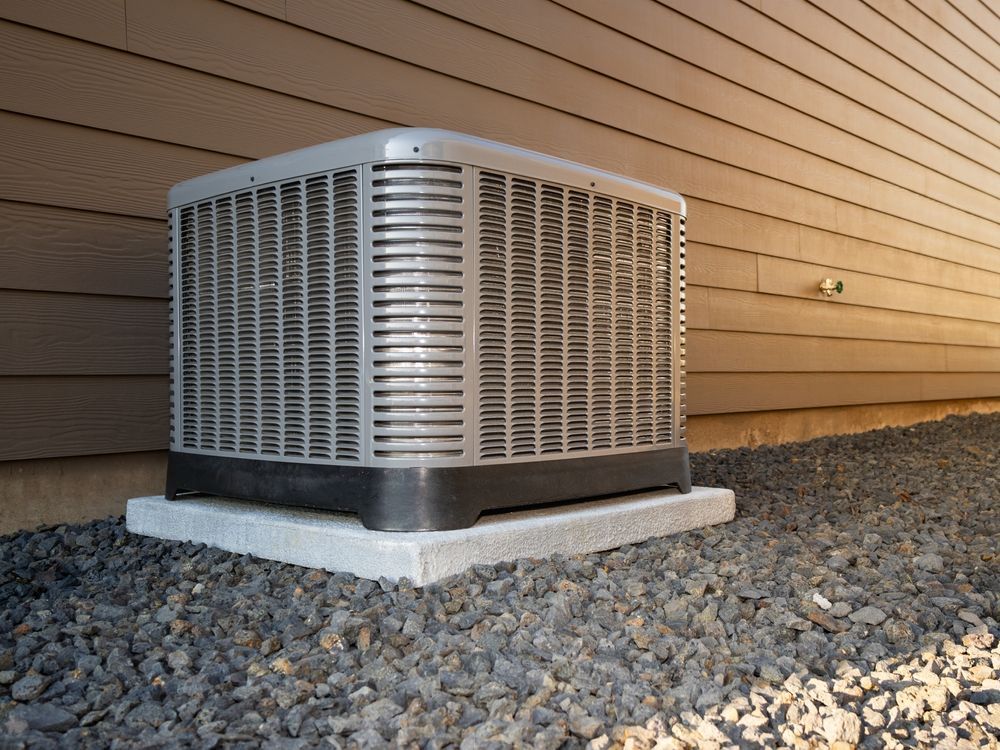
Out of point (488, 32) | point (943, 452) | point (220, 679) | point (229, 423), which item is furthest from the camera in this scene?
point (943, 452)

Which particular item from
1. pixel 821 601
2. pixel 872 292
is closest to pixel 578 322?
pixel 821 601

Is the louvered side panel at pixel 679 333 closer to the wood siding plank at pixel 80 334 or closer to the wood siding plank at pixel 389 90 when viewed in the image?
the wood siding plank at pixel 389 90

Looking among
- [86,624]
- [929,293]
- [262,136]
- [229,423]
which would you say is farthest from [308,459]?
[929,293]

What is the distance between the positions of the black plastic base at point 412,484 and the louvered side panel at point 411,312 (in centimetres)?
5

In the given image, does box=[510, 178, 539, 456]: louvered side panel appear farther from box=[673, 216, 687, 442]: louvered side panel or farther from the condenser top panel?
box=[673, 216, 687, 442]: louvered side panel

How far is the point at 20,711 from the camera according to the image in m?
1.20

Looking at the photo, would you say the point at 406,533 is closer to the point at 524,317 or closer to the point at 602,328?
the point at 524,317

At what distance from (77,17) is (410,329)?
3.93 ft

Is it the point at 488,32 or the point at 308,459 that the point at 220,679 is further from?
the point at 488,32

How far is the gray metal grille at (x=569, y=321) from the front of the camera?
1.87m

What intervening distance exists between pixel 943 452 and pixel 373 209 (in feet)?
12.1

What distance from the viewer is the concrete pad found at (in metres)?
1.71

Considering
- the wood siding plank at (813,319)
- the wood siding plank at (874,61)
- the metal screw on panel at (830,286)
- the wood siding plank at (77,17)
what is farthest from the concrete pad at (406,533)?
the wood siding plank at (874,61)

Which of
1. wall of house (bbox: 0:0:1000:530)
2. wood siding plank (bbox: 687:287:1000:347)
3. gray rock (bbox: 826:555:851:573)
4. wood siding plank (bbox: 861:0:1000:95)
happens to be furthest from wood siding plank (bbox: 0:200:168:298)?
wood siding plank (bbox: 861:0:1000:95)
